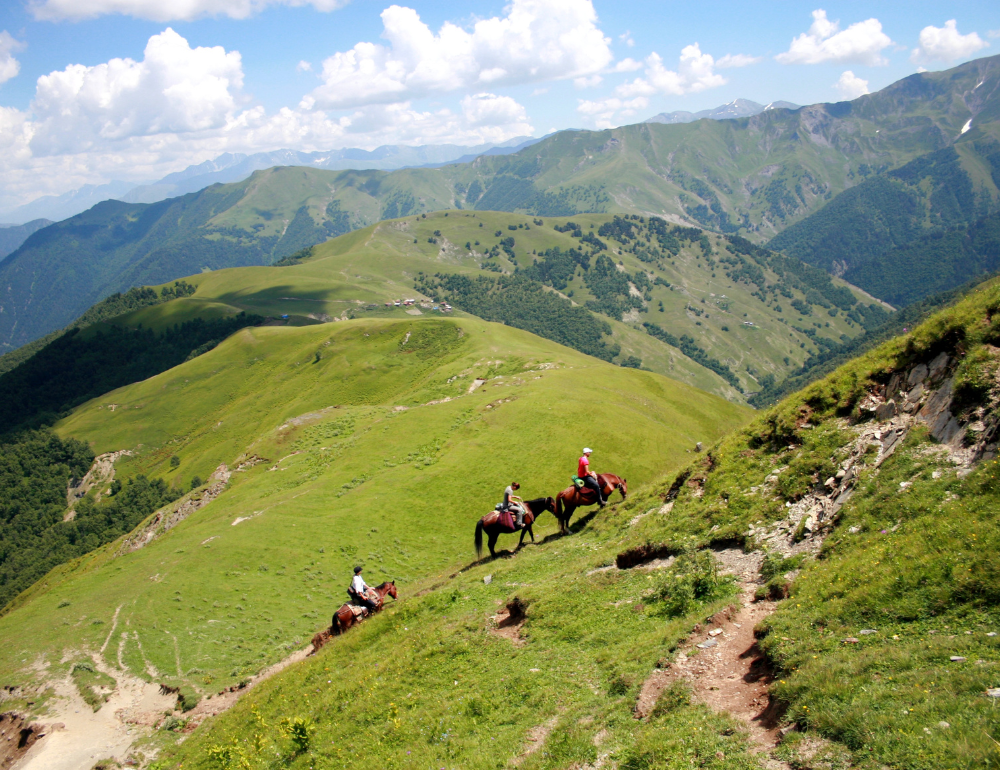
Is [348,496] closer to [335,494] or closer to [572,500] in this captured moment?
[335,494]

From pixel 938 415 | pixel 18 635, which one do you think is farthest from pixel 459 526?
pixel 938 415

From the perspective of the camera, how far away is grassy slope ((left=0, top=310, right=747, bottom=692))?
35.5m

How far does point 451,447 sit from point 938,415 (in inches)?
1820

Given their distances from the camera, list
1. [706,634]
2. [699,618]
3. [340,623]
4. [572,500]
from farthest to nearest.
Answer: [572,500], [340,623], [699,618], [706,634]

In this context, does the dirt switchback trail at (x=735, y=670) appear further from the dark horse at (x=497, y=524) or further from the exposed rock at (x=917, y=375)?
the dark horse at (x=497, y=524)

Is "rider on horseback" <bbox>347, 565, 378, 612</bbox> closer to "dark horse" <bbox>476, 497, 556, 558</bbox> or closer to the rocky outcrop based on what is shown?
"dark horse" <bbox>476, 497, 556, 558</bbox>

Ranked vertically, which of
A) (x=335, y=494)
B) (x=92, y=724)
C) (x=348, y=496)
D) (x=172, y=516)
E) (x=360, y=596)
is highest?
(x=360, y=596)

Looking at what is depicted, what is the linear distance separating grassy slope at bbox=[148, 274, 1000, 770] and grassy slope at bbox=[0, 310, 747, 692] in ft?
47.7

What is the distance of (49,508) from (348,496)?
11690cm

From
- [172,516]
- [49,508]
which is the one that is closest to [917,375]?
[172,516]

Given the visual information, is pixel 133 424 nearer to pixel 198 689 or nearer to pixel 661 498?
pixel 198 689

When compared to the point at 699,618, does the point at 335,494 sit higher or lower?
lower

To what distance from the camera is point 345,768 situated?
14.4 metres

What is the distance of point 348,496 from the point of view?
51719 mm
